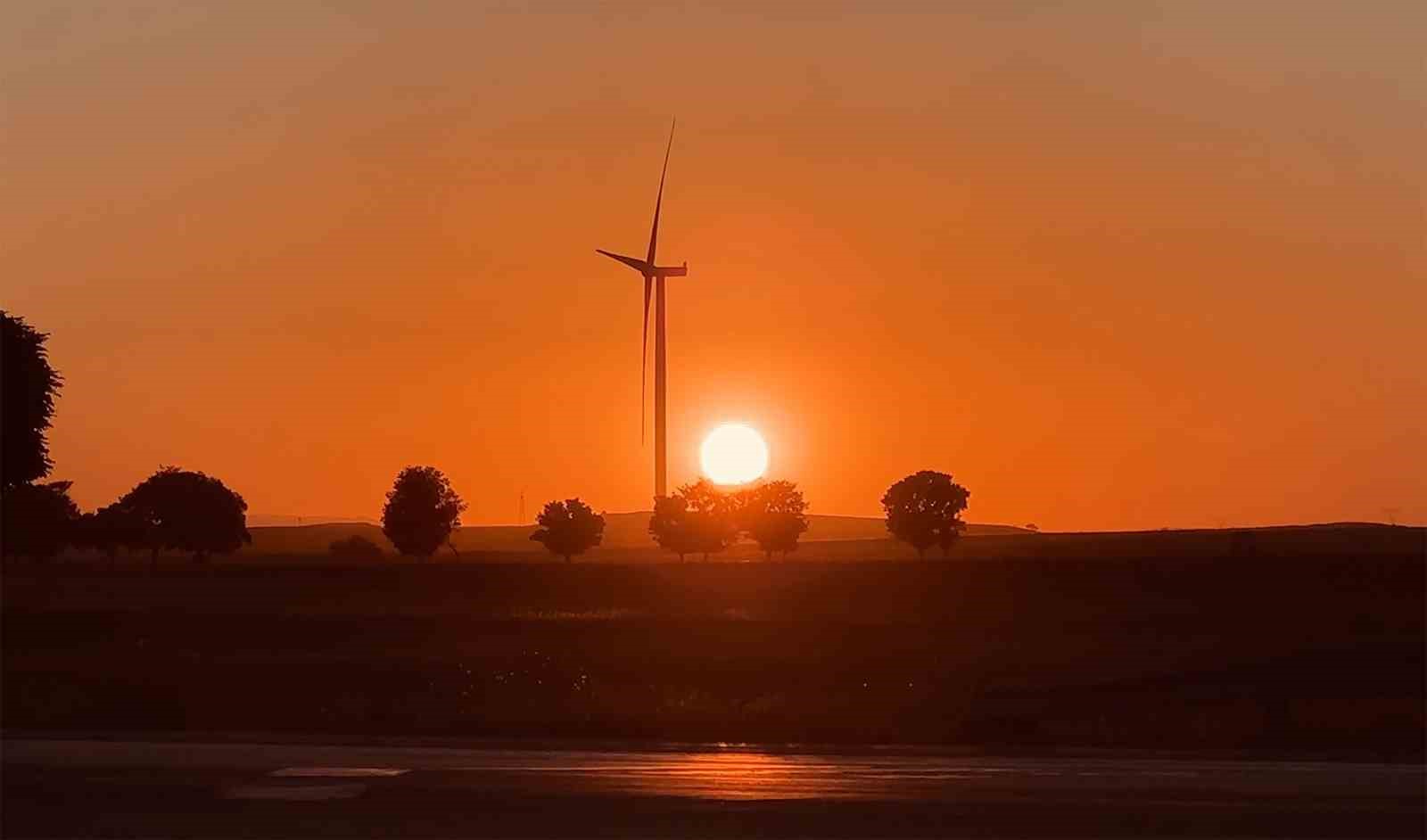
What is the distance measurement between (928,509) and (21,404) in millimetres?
113222

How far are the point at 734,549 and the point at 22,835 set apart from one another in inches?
7046

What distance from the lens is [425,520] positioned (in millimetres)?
170750

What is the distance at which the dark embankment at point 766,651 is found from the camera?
29047 millimetres

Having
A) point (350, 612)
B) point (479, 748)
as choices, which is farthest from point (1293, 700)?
point (350, 612)

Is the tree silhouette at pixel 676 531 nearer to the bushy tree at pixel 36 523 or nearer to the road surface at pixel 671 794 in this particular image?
the bushy tree at pixel 36 523

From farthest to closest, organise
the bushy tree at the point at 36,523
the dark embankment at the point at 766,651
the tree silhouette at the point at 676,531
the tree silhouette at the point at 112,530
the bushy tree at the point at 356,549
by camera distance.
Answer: the tree silhouette at the point at 676,531 < the bushy tree at the point at 356,549 < the tree silhouette at the point at 112,530 < the bushy tree at the point at 36,523 < the dark embankment at the point at 766,651

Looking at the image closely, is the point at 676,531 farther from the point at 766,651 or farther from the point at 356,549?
the point at 766,651

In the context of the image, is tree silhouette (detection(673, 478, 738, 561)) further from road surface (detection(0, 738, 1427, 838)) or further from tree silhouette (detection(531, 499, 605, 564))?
road surface (detection(0, 738, 1427, 838))

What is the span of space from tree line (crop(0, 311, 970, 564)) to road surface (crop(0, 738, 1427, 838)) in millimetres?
91595

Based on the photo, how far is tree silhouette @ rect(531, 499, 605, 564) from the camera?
178 meters

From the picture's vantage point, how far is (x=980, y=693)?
97.2 feet

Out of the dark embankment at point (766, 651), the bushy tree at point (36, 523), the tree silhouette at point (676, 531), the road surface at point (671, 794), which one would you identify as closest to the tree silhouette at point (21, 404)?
the dark embankment at point (766, 651)

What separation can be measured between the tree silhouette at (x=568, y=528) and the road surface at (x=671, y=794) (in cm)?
15183

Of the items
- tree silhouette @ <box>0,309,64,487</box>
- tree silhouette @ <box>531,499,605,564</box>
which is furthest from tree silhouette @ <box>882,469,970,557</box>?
tree silhouette @ <box>0,309,64,487</box>
